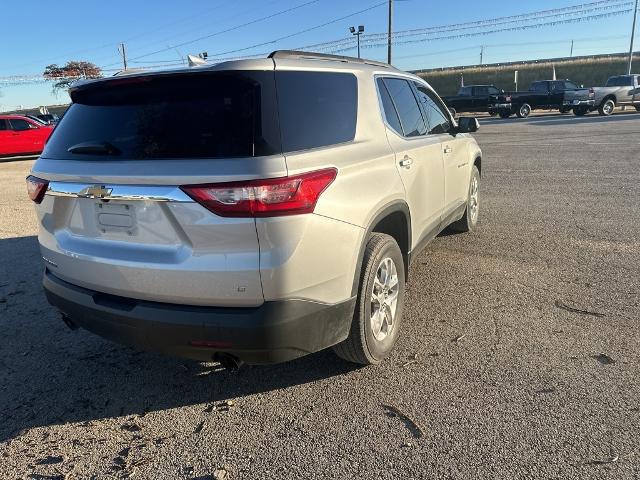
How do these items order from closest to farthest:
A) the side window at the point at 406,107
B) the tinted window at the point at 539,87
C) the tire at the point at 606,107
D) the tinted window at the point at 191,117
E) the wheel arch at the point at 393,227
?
the tinted window at the point at 191,117 < the wheel arch at the point at 393,227 < the side window at the point at 406,107 < the tire at the point at 606,107 < the tinted window at the point at 539,87

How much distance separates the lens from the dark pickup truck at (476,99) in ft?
104

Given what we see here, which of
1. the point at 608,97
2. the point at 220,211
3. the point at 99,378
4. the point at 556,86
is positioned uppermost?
the point at 556,86

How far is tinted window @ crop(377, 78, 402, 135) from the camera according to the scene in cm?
354

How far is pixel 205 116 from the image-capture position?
2455 millimetres

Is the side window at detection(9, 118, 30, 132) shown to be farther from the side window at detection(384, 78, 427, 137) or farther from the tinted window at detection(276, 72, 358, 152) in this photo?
the tinted window at detection(276, 72, 358, 152)

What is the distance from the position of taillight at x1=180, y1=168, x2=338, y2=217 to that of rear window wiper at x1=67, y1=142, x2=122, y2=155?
0.55 m

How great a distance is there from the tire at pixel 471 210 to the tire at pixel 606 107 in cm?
2593

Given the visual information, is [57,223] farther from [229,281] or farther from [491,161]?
[491,161]

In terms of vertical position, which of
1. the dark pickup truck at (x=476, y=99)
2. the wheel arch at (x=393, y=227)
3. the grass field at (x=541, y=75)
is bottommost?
the wheel arch at (x=393, y=227)

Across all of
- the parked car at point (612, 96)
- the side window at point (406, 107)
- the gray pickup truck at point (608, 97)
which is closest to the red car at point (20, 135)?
the side window at point (406, 107)

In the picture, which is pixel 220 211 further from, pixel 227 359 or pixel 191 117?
pixel 227 359

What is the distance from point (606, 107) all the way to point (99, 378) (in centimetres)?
3093

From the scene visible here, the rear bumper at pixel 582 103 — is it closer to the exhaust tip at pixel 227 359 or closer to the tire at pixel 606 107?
the tire at pixel 606 107


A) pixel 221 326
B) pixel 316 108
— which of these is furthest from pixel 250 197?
pixel 316 108
